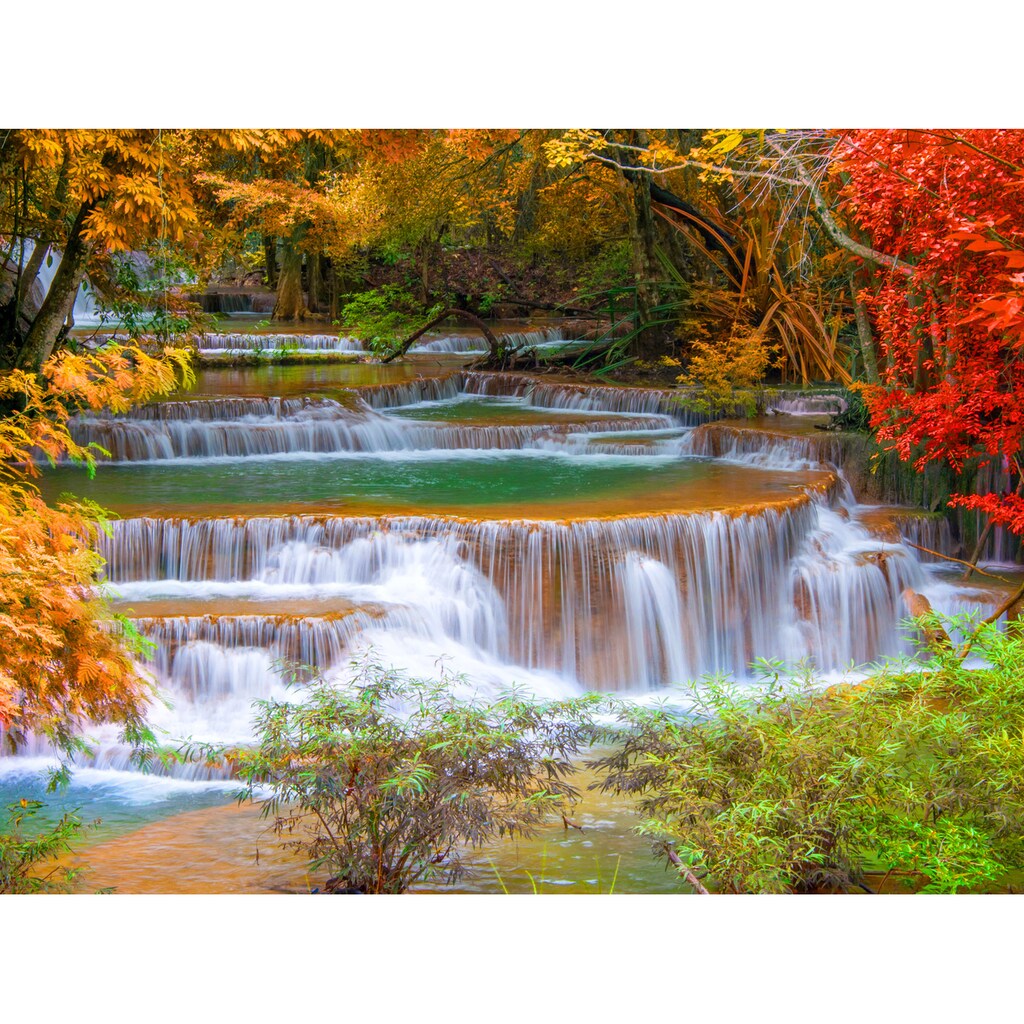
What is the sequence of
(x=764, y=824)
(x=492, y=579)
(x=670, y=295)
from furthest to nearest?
(x=670, y=295), (x=492, y=579), (x=764, y=824)

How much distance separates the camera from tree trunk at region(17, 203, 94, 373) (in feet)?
22.6

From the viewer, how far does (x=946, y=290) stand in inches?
247

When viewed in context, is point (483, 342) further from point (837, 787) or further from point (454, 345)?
point (837, 787)

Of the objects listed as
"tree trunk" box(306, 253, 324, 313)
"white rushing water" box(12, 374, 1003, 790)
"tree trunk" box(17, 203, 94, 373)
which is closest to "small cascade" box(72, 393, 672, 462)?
"tree trunk" box(17, 203, 94, 373)

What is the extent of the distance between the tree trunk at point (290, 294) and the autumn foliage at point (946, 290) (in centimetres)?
753

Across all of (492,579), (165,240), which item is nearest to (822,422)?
(492,579)

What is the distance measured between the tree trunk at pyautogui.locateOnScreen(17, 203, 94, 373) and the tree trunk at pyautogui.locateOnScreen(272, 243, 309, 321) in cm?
617

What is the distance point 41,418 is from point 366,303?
5528 mm

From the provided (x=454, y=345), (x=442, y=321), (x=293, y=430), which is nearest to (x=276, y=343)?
(x=454, y=345)

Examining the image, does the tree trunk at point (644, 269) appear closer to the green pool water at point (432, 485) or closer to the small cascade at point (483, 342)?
the small cascade at point (483, 342)

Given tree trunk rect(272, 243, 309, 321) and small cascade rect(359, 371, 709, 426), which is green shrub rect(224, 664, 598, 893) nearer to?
small cascade rect(359, 371, 709, 426)

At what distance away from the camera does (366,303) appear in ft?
33.6

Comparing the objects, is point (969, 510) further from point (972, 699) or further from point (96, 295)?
point (96, 295)

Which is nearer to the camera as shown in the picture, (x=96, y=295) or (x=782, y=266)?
(x=96, y=295)
